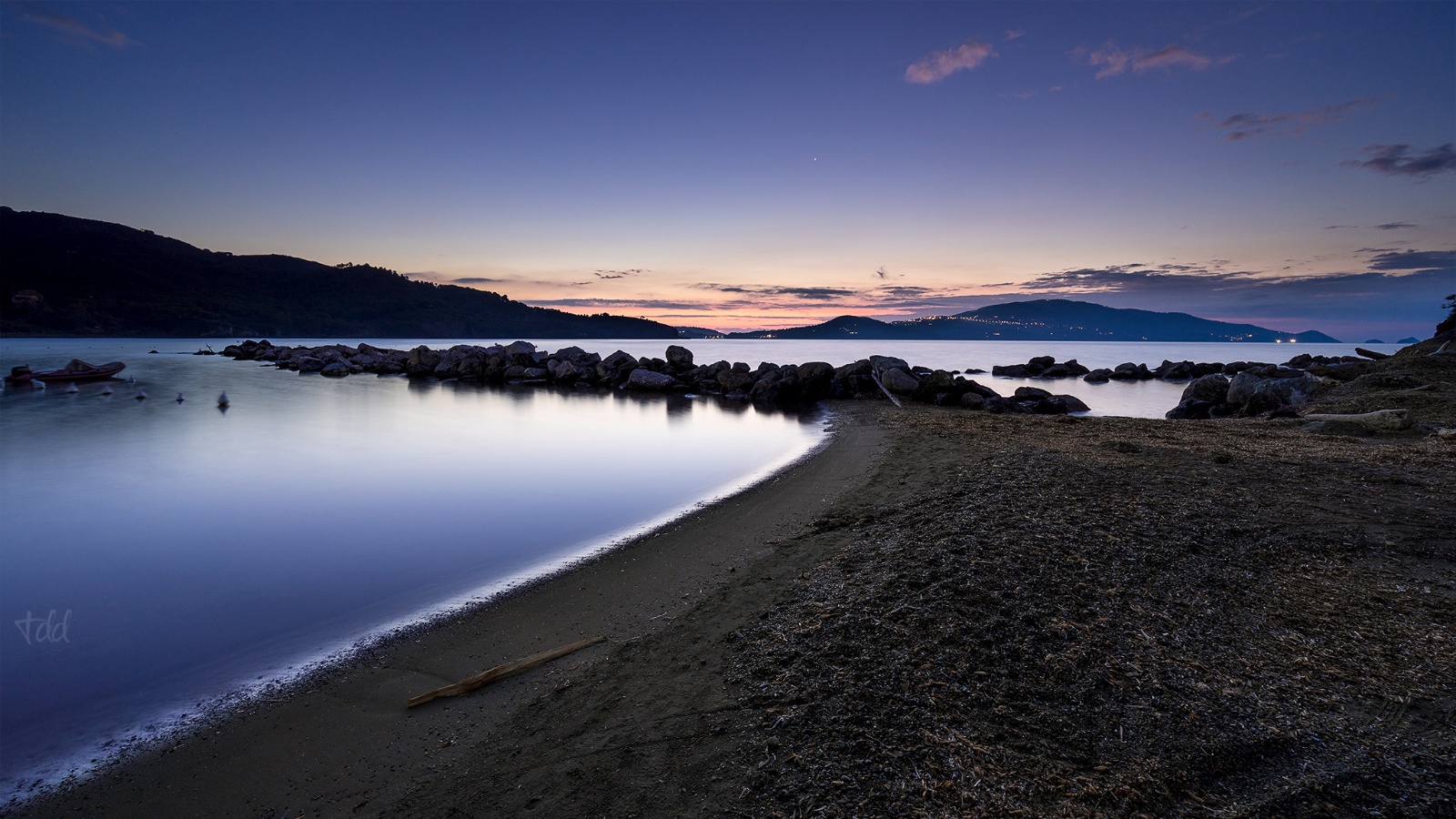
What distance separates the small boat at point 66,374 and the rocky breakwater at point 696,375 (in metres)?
9.61

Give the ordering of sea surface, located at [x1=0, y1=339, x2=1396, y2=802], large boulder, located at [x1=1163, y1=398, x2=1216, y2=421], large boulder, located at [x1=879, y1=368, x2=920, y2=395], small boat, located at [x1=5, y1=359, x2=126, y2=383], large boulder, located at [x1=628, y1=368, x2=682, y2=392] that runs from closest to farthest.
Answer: sea surface, located at [x1=0, y1=339, x2=1396, y2=802]
large boulder, located at [x1=1163, y1=398, x2=1216, y2=421]
large boulder, located at [x1=879, y1=368, x2=920, y2=395]
small boat, located at [x1=5, y1=359, x2=126, y2=383]
large boulder, located at [x1=628, y1=368, x2=682, y2=392]

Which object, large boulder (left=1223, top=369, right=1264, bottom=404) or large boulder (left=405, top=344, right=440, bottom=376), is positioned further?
large boulder (left=405, top=344, right=440, bottom=376)

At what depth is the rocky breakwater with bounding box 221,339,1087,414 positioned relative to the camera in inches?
756

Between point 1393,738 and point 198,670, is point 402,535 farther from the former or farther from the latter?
point 1393,738

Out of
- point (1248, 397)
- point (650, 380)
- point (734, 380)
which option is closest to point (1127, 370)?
point (1248, 397)

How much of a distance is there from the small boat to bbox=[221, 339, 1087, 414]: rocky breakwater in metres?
9.61

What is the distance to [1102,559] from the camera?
190 inches

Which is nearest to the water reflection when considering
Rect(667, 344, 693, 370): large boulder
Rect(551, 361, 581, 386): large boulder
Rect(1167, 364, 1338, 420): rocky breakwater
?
Rect(667, 344, 693, 370): large boulder

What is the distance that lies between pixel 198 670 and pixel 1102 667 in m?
6.38

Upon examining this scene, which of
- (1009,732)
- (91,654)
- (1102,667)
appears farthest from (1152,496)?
(91,654)

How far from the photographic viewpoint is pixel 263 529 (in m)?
8.11

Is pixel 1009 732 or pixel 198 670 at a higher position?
pixel 1009 732

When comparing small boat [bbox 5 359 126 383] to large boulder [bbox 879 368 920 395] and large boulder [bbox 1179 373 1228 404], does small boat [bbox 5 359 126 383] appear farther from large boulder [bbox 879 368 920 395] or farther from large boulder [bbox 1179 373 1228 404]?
large boulder [bbox 1179 373 1228 404]

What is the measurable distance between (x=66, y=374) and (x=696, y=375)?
30.6 meters
